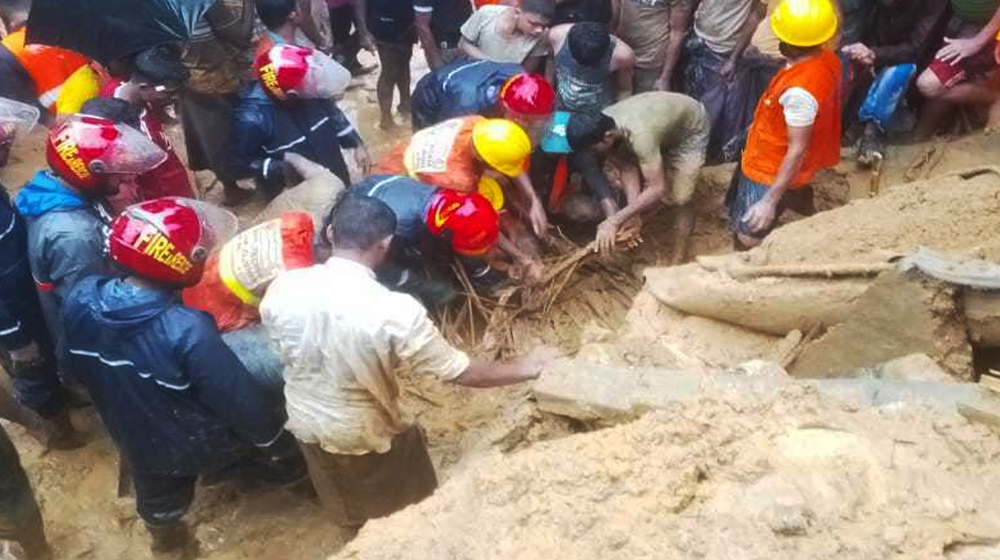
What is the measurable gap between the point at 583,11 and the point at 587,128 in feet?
4.17

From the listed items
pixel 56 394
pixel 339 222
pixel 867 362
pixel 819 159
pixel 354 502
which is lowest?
pixel 56 394

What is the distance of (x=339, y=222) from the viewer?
9.93ft

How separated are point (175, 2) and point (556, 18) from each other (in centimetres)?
221

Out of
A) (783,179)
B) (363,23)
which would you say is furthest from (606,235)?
(363,23)

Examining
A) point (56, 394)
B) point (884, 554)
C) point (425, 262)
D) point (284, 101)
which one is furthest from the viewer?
point (284, 101)

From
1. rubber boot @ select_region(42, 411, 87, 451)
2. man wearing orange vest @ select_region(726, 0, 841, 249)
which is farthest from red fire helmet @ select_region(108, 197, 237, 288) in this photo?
man wearing orange vest @ select_region(726, 0, 841, 249)

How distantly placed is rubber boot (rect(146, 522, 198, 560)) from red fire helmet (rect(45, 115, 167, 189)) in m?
1.46

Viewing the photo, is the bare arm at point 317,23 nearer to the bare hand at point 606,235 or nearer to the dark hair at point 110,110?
the dark hair at point 110,110

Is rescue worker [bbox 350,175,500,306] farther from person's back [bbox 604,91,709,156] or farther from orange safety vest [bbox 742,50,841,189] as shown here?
orange safety vest [bbox 742,50,841,189]

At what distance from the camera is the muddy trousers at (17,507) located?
354 centimetres

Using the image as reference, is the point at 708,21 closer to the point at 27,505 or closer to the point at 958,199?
the point at 958,199

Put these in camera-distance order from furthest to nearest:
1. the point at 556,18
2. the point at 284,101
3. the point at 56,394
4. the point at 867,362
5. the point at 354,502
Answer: the point at 556,18, the point at 284,101, the point at 56,394, the point at 354,502, the point at 867,362

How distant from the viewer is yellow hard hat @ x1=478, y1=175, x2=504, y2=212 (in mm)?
4602

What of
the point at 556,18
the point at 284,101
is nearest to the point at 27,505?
the point at 284,101
